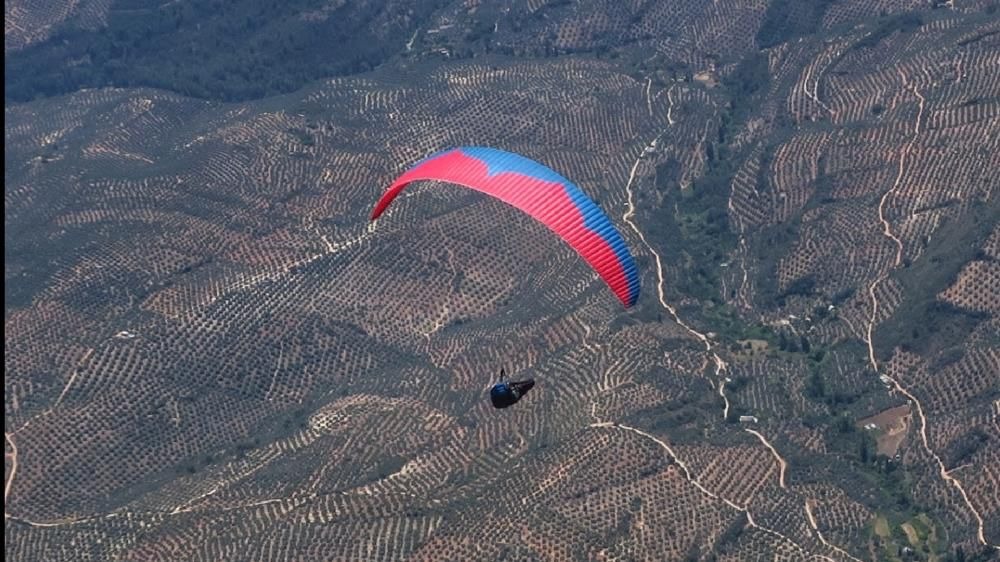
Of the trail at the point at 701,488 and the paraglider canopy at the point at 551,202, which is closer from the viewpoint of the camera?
the paraglider canopy at the point at 551,202

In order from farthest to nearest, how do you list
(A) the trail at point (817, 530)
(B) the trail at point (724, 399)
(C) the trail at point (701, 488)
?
(B) the trail at point (724, 399)
(A) the trail at point (817, 530)
(C) the trail at point (701, 488)

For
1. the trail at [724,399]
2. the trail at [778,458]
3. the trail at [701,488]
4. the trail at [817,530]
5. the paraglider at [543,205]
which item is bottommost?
the trail at [724,399]

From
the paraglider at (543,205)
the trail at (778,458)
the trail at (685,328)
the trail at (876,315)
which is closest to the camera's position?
the paraglider at (543,205)

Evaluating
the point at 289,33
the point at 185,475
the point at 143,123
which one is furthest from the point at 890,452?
the point at 289,33

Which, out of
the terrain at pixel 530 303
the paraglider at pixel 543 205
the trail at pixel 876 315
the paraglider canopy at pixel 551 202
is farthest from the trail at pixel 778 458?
the paraglider canopy at pixel 551 202

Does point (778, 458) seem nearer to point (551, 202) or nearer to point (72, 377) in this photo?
point (551, 202)

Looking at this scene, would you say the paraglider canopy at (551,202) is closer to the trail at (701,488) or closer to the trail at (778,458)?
the trail at (701,488)

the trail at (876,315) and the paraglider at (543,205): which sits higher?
the paraglider at (543,205)
